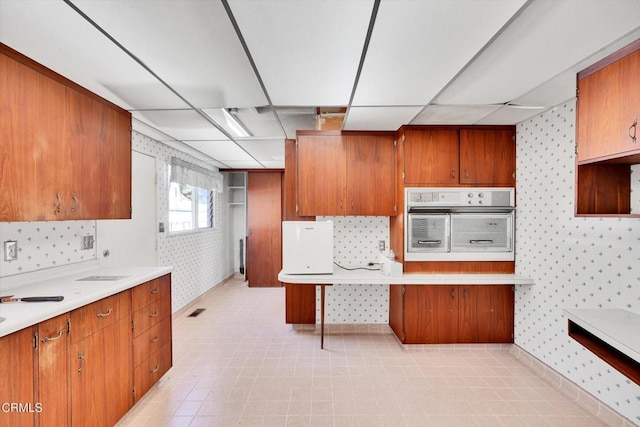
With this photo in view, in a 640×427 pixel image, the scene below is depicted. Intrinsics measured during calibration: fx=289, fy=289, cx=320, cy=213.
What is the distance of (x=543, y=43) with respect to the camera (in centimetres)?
151

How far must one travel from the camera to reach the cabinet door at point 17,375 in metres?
1.25

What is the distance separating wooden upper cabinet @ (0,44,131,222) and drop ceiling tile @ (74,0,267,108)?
24.0 inches

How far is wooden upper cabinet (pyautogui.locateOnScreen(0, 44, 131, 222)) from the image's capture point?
153cm

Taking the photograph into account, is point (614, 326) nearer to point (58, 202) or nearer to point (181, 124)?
point (58, 202)

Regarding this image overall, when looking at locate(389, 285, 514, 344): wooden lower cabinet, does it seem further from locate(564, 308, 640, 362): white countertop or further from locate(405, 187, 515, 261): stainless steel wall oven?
locate(564, 308, 640, 362): white countertop

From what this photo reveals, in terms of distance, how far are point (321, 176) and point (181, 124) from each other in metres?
1.50

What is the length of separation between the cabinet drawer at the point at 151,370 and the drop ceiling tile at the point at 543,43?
3.02 m

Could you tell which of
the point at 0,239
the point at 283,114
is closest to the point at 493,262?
the point at 283,114

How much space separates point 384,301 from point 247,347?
65.1 inches

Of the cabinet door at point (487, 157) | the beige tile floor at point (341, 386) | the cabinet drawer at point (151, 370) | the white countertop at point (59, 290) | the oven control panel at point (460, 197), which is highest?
the cabinet door at point (487, 157)

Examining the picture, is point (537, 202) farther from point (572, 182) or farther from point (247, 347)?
point (247, 347)

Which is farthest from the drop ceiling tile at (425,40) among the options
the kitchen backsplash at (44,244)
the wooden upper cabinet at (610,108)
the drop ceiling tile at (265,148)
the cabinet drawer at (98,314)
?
the kitchen backsplash at (44,244)

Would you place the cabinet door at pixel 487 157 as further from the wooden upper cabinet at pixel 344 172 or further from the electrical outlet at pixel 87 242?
the electrical outlet at pixel 87 242

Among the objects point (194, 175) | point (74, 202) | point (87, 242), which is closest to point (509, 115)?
point (74, 202)
